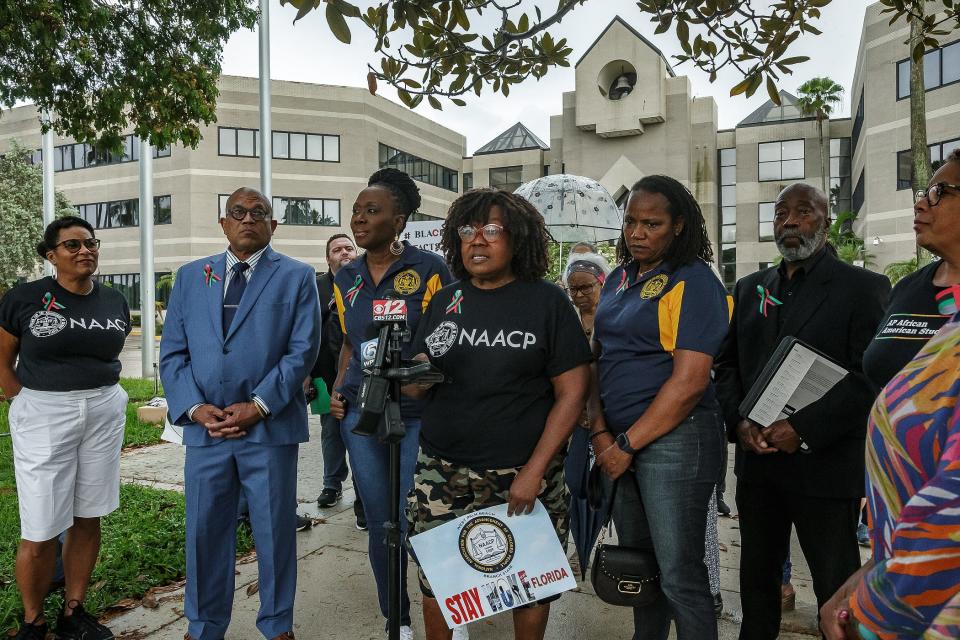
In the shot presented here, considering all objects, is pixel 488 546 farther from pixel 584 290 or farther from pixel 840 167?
pixel 840 167

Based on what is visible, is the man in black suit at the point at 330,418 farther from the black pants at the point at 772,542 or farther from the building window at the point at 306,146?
the building window at the point at 306,146

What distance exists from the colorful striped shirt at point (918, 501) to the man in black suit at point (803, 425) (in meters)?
1.70

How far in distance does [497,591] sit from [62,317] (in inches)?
103

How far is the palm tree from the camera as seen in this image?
114ft

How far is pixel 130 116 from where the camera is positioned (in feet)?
22.0

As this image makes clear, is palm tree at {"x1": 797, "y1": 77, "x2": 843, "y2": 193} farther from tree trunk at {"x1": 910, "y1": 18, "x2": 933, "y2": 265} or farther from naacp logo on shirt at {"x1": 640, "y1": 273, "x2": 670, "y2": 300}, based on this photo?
naacp logo on shirt at {"x1": 640, "y1": 273, "x2": 670, "y2": 300}

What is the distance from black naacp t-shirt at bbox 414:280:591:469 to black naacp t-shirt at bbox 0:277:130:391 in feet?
6.54

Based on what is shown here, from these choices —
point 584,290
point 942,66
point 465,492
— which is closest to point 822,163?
point 942,66

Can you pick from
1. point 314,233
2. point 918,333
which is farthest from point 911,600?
point 314,233

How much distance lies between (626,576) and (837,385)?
1.10m

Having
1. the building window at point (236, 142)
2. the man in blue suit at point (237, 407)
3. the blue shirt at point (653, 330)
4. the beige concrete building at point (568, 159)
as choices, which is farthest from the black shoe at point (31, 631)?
the building window at point (236, 142)

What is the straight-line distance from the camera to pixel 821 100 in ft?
115

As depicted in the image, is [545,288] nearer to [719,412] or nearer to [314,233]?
[719,412]

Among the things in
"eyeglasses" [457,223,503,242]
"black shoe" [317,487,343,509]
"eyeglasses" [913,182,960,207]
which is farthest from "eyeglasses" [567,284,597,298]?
"black shoe" [317,487,343,509]
